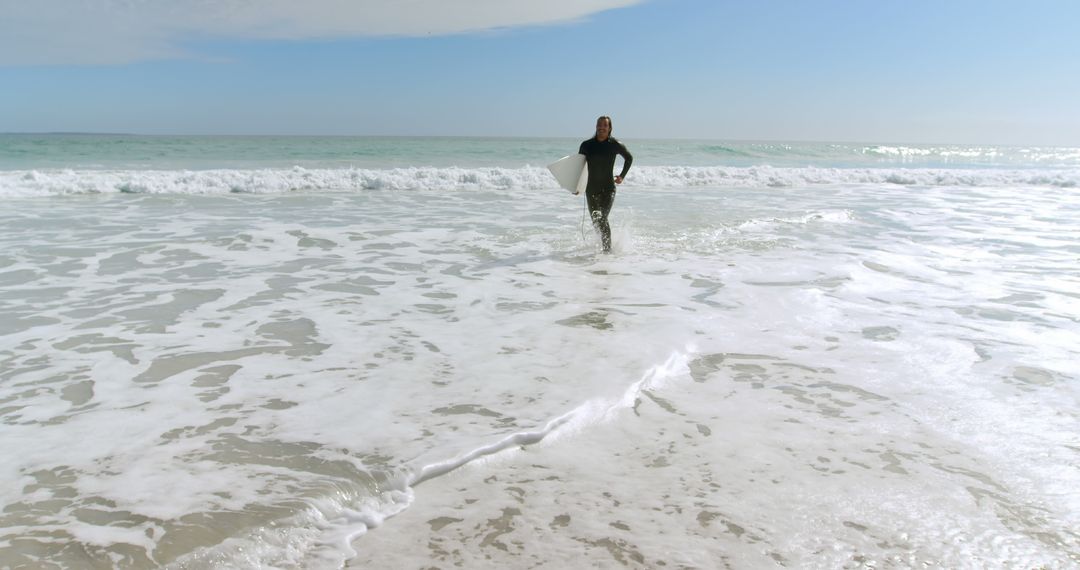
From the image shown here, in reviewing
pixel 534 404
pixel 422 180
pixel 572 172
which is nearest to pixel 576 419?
pixel 534 404

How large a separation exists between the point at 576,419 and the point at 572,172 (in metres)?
6.32

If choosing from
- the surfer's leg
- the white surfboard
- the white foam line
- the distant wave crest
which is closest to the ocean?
the white foam line

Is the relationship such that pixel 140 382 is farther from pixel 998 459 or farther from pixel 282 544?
pixel 998 459

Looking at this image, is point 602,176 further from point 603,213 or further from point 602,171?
point 603,213

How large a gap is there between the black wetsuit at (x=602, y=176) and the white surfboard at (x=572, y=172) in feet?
0.29

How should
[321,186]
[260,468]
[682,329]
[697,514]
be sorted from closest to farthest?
[697,514]
[260,468]
[682,329]
[321,186]

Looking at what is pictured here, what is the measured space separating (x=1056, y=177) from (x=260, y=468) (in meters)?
34.1

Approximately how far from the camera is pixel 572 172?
9805 millimetres

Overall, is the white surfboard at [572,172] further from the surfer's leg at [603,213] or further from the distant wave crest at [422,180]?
the distant wave crest at [422,180]

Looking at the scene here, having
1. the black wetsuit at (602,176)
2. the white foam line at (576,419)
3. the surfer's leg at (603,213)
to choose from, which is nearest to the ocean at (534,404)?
the white foam line at (576,419)

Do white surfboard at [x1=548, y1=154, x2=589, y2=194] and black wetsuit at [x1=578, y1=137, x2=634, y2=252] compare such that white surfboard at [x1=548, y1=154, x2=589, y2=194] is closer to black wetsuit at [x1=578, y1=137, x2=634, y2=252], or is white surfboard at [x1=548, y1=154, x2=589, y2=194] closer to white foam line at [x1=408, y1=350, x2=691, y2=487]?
black wetsuit at [x1=578, y1=137, x2=634, y2=252]

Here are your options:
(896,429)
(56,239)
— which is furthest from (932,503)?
(56,239)

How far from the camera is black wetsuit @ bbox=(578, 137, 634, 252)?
9.48 m

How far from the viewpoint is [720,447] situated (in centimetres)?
358
